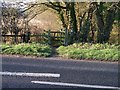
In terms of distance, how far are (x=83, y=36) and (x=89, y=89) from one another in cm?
1054

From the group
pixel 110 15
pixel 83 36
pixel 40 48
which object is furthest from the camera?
pixel 83 36

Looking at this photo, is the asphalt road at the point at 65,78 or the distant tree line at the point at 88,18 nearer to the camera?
the asphalt road at the point at 65,78

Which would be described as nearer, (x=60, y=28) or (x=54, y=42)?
(x=54, y=42)

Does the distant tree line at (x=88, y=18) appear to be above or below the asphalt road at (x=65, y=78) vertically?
above

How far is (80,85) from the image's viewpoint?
634 cm

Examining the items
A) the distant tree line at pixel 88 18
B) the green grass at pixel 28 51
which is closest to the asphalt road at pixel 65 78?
the green grass at pixel 28 51

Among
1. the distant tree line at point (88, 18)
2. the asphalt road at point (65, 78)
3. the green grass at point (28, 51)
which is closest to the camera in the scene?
the asphalt road at point (65, 78)

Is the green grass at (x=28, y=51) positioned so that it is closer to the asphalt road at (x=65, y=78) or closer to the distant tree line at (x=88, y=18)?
the asphalt road at (x=65, y=78)

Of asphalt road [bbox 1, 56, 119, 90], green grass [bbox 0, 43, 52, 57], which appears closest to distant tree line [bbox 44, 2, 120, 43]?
green grass [bbox 0, 43, 52, 57]

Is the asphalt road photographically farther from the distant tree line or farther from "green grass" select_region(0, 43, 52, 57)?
the distant tree line

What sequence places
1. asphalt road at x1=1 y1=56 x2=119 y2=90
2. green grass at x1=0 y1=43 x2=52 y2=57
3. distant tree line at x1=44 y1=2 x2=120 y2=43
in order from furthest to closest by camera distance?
distant tree line at x1=44 y1=2 x2=120 y2=43
green grass at x1=0 y1=43 x2=52 y2=57
asphalt road at x1=1 y1=56 x2=119 y2=90

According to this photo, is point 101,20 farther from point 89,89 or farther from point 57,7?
point 89,89

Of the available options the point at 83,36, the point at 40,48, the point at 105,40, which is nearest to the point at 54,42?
the point at 83,36

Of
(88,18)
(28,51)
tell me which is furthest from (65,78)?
(88,18)
